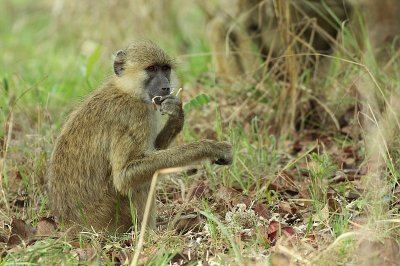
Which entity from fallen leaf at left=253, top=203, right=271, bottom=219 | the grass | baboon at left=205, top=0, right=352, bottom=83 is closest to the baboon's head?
the grass

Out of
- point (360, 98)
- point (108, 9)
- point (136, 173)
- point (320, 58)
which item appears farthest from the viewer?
point (108, 9)

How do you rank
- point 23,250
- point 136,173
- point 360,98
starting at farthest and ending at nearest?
point 360,98 < point 136,173 < point 23,250

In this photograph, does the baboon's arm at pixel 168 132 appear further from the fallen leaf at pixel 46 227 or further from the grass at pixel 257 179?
the fallen leaf at pixel 46 227

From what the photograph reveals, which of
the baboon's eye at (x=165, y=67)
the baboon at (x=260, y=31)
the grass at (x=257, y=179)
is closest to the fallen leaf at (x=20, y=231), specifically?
the grass at (x=257, y=179)

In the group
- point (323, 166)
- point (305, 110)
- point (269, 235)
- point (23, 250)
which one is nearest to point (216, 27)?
point (305, 110)

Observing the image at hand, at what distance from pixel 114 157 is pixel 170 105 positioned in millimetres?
511

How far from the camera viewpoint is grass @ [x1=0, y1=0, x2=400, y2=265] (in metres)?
4.51

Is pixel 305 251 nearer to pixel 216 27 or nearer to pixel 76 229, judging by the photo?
pixel 76 229

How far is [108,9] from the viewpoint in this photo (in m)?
12.1

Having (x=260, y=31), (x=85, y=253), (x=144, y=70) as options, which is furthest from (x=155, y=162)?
(x=260, y=31)

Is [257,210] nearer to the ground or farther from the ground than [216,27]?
nearer to the ground

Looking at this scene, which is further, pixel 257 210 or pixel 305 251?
pixel 257 210

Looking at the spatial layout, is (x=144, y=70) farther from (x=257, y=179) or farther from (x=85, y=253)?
(x=85, y=253)

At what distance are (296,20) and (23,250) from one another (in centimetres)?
438
